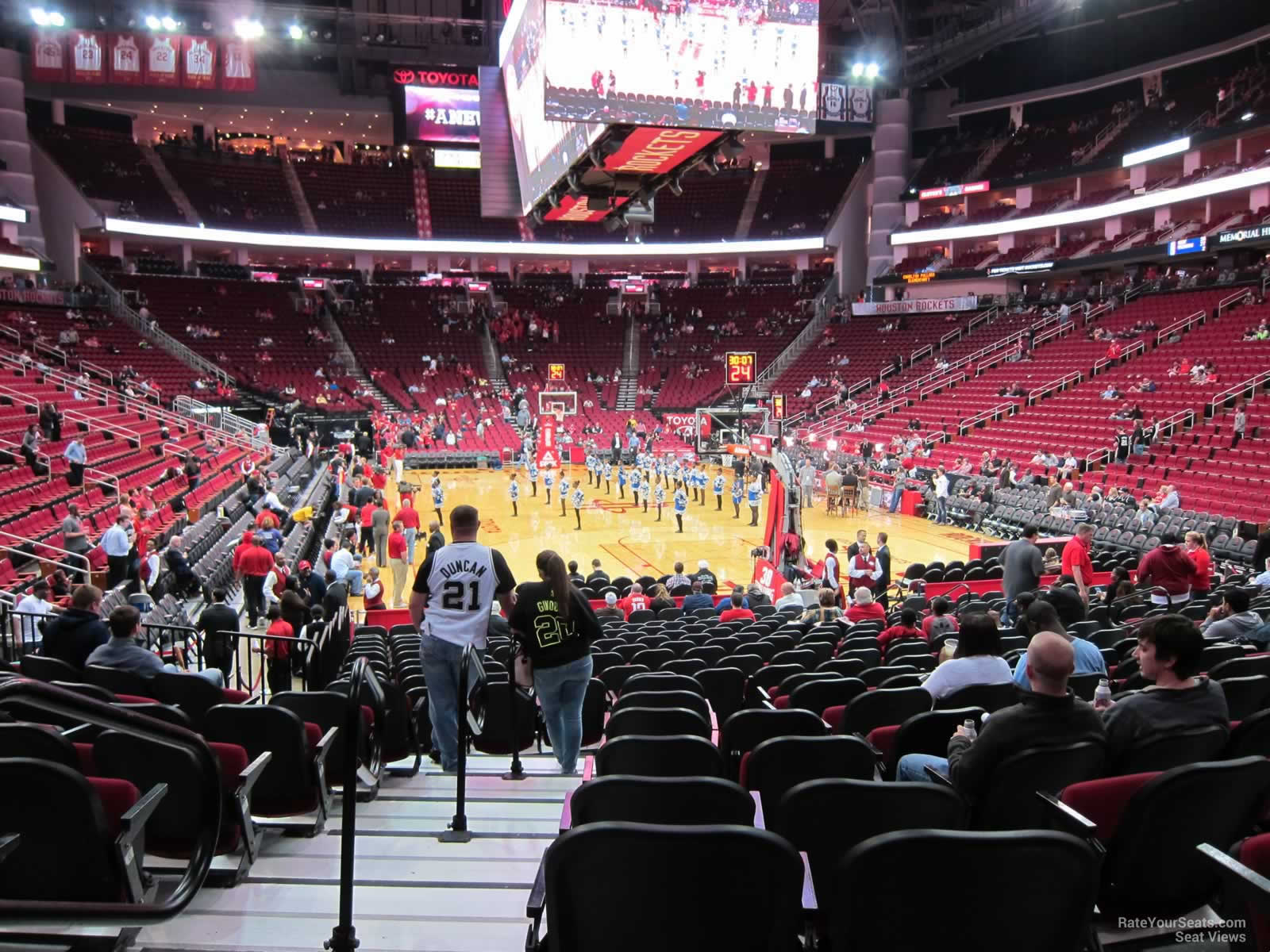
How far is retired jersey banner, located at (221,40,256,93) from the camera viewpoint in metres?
40.3

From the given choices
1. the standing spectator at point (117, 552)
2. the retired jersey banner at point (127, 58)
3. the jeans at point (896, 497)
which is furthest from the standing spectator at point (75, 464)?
the retired jersey banner at point (127, 58)

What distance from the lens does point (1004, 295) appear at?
147 ft

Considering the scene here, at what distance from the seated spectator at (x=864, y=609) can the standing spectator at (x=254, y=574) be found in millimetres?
8537

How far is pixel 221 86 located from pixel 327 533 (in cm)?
2825

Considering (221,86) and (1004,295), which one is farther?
(1004,295)

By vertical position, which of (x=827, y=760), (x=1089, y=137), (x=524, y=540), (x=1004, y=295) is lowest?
(x=524, y=540)

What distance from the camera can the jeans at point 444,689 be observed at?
5598 millimetres

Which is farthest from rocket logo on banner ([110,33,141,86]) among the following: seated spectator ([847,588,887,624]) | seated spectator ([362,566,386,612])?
seated spectator ([847,588,887,624])

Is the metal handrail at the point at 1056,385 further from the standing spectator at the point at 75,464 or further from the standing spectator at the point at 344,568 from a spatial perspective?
Result: the standing spectator at the point at 75,464

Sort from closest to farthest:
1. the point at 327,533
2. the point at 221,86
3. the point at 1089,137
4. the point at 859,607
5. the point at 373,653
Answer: the point at 373,653 < the point at 859,607 < the point at 327,533 < the point at 221,86 < the point at 1089,137

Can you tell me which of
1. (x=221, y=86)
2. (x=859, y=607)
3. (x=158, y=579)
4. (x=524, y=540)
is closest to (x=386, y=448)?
(x=524, y=540)

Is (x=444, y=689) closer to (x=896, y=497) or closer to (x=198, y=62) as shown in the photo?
(x=896, y=497)

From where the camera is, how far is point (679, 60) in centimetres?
1305

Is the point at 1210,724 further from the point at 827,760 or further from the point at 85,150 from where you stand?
the point at 85,150
